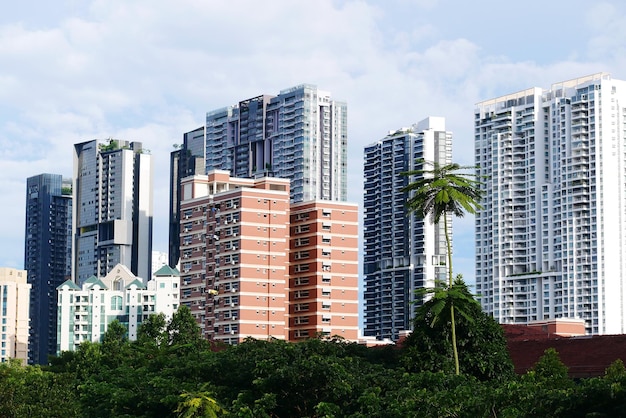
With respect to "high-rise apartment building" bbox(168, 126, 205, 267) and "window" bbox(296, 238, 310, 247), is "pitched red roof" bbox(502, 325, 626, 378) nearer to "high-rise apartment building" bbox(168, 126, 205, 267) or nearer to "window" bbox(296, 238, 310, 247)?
"window" bbox(296, 238, 310, 247)

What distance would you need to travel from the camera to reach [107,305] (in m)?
149

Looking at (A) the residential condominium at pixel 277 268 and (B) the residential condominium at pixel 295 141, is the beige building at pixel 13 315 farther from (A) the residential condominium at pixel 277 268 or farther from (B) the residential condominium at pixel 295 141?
(A) the residential condominium at pixel 277 268

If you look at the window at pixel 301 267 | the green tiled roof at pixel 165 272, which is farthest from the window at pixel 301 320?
the green tiled roof at pixel 165 272

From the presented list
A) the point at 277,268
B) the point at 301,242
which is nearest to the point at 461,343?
the point at 277,268

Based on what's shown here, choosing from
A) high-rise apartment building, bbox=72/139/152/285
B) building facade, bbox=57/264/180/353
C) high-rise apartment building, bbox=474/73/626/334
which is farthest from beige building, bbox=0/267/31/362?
high-rise apartment building, bbox=474/73/626/334

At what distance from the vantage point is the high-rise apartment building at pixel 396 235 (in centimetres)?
15575

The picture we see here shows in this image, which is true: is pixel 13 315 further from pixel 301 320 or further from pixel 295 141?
pixel 301 320

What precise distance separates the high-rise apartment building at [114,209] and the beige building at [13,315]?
15.5 m

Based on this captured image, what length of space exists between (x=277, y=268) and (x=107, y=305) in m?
48.2

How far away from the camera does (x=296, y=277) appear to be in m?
109

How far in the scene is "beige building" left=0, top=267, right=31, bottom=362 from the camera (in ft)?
557

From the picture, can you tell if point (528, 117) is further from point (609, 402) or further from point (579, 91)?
point (609, 402)

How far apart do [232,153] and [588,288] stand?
5839 centimetres

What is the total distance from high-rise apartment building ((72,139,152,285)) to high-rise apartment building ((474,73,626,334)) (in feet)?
199
